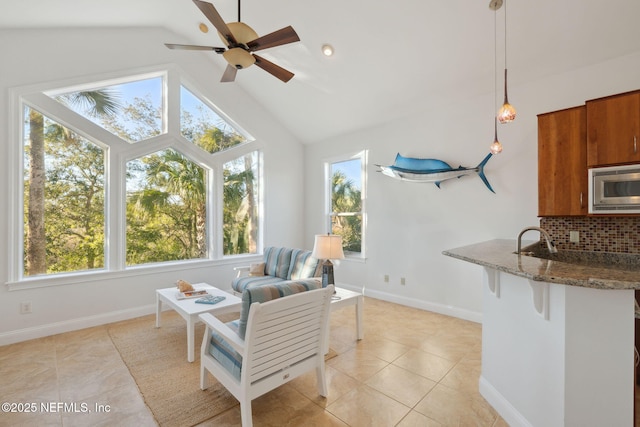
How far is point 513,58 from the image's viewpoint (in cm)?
293

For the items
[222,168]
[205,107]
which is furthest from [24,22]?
[222,168]

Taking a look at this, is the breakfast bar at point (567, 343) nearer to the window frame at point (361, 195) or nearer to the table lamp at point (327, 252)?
the table lamp at point (327, 252)

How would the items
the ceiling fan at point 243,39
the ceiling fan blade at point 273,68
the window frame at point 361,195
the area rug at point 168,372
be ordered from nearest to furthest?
the area rug at point 168,372 < the ceiling fan at point 243,39 < the ceiling fan blade at point 273,68 < the window frame at point 361,195

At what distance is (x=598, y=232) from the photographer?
279 centimetres

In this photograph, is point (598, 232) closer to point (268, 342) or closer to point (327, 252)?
point (327, 252)

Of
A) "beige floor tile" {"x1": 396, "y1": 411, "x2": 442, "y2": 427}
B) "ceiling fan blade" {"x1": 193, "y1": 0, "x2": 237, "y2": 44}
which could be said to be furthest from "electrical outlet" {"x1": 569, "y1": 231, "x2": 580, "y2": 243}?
"ceiling fan blade" {"x1": 193, "y1": 0, "x2": 237, "y2": 44}

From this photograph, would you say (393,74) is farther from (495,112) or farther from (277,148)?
(277,148)

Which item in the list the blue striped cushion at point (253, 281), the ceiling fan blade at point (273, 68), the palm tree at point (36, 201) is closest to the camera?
the ceiling fan blade at point (273, 68)

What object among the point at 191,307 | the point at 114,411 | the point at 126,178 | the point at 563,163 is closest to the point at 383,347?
the point at 191,307

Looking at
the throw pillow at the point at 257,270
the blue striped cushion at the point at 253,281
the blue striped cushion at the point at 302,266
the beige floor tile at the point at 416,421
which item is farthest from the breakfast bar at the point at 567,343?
the throw pillow at the point at 257,270

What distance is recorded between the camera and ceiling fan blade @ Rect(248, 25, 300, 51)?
2.09 m

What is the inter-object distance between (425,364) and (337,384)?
85 centimetres

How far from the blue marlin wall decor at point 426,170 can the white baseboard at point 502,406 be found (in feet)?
7.14

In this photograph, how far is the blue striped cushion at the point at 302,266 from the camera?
3573mm
